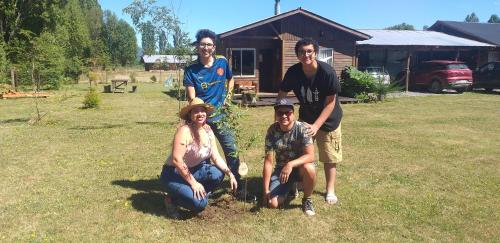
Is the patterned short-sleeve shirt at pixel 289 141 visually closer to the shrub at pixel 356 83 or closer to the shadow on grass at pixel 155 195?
the shadow on grass at pixel 155 195

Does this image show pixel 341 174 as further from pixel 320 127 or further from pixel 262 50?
pixel 262 50

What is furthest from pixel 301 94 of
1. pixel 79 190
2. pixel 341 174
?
pixel 79 190

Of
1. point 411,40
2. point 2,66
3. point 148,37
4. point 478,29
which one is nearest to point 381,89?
point 411,40

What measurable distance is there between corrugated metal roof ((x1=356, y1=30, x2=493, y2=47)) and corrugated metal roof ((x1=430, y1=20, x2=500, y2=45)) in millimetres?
990

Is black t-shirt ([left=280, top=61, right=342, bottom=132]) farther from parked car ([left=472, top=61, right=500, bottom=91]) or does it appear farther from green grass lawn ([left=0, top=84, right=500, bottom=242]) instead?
parked car ([left=472, top=61, right=500, bottom=91])

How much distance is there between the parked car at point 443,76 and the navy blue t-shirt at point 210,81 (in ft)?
57.2

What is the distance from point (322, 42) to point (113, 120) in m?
11.5

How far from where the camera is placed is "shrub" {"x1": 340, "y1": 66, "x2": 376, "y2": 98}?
17.0 m

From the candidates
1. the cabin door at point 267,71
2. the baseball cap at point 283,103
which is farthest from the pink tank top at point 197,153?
the cabin door at point 267,71

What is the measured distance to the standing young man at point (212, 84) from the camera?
4.57m

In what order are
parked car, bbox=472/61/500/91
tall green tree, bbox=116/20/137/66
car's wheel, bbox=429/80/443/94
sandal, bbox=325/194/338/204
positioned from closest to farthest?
sandal, bbox=325/194/338/204 → parked car, bbox=472/61/500/91 → car's wheel, bbox=429/80/443/94 → tall green tree, bbox=116/20/137/66

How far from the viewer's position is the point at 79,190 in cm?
532

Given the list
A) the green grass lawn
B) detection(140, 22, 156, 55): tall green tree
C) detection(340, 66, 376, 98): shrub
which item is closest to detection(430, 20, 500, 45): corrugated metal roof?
detection(340, 66, 376, 98): shrub

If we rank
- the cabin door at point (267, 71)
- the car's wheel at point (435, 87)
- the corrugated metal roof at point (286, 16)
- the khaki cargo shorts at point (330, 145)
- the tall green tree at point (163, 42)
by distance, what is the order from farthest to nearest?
the car's wheel at point (435, 87) → the cabin door at point (267, 71) → the corrugated metal roof at point (286, 16) → the tall green tree at point (163, 42) → the khaki cargo shorts at point (330, 145)
